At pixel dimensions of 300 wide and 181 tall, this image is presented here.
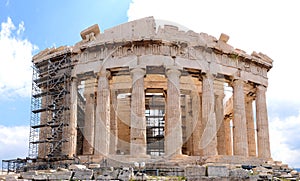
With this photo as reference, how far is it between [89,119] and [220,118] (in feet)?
32.2

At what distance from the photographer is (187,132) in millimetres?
35438

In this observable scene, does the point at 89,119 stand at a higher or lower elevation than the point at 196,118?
lower

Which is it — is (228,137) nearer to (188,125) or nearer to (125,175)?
(188,125)

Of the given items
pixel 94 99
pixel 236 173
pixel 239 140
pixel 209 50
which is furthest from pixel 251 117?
pixel 236 173

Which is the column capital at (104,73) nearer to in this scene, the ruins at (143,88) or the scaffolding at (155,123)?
the ruins at (143,88)

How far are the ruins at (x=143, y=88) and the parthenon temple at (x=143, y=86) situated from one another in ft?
0.22

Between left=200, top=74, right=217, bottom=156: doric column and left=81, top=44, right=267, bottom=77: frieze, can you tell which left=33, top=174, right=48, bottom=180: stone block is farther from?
left=200, top=74, right=217, bottom=156: doric column

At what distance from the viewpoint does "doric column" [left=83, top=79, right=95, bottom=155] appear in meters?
30.1

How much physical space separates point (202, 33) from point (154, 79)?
17.8 ft

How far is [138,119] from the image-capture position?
27016mm

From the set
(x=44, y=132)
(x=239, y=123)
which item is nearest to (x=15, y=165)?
(x=44, y=132)

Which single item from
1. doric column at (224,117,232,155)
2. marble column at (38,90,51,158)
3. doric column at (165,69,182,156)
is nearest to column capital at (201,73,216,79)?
doric column at (165,69,182,156)

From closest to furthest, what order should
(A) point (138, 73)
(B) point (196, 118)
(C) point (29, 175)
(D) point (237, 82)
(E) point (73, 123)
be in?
(C) point (29, 175) < (A) point (138, 73) < (E) point (73, 123) < (D) point (237, 82) < (B) point (196, 118)

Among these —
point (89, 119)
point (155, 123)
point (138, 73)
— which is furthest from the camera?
point (155, 123)
